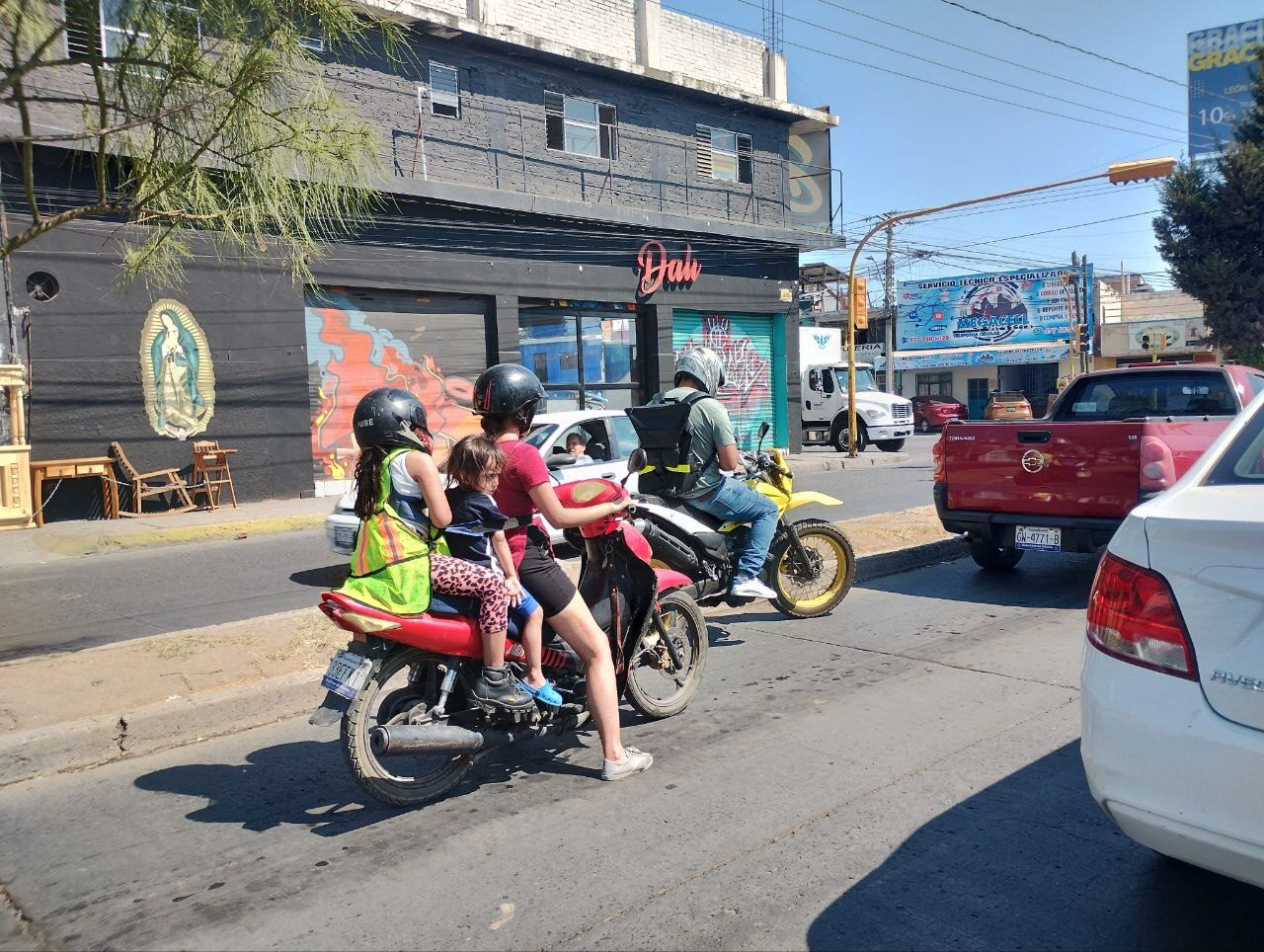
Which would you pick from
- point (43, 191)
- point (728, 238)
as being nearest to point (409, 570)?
point (43, 191)

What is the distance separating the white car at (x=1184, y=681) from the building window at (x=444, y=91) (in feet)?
61.2

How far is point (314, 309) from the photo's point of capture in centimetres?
1753

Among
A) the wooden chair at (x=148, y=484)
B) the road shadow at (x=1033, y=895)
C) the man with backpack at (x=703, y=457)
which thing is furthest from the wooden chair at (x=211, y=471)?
the road shadow at (x=1033, y=895)

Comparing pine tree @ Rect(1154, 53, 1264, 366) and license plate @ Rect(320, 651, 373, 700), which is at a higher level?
pine tree @ Rect(1154, 53, 1264, 366)

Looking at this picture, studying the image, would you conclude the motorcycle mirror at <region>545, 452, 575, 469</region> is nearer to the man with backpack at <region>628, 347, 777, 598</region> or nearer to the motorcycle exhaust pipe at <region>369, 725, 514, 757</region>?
the man with backpack at <region>628, 347, 777, 598</region>

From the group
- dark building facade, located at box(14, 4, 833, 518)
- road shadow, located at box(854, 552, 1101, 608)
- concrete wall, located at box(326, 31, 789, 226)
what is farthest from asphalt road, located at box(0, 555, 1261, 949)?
concrete wall, located at box(326, 31, 789, 226)

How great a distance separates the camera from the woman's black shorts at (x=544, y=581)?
4.18 metres

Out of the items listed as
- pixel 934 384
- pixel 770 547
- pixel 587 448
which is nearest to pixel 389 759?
pixel 770 547

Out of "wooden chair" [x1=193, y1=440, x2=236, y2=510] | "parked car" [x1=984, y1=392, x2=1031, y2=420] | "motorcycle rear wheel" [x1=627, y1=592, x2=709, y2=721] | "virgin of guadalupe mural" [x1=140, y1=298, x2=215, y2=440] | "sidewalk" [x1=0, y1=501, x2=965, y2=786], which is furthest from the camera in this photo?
"parked car" [x1=984, y1=392, x2=1031, y2=420]

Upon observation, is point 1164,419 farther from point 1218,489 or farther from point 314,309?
point 314,309

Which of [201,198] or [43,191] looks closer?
[201,198]

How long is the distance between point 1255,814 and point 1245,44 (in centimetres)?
5096

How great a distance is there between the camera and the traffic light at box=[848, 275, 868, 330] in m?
22.8

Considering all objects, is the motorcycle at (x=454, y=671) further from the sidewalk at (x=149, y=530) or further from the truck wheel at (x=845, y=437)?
the truck wheel at (x=845, y=437)
